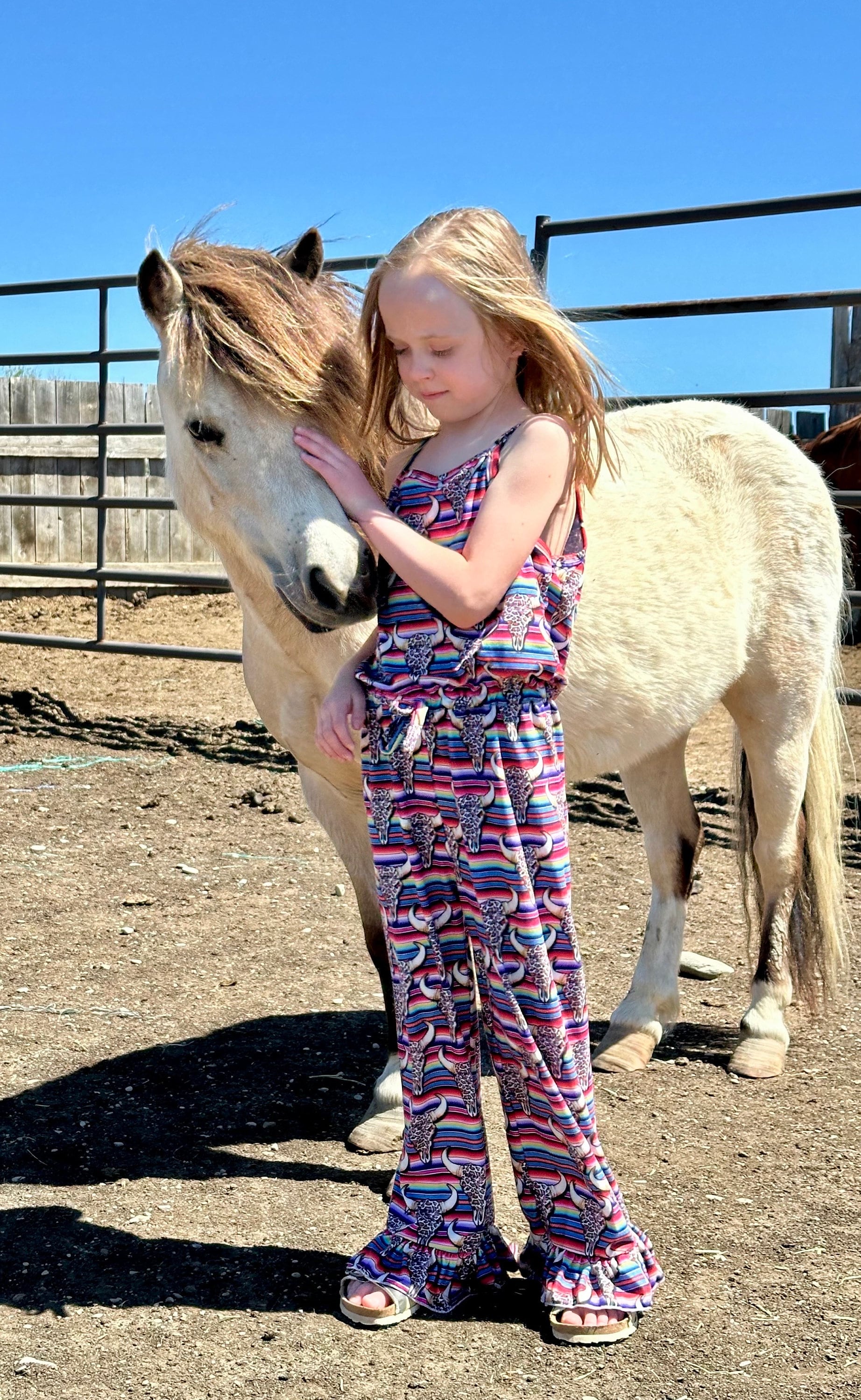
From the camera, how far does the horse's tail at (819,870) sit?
119 inches

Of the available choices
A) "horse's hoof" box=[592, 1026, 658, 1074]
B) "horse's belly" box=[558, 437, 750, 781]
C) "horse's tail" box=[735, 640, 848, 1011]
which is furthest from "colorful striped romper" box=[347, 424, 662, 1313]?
"horse's tail" box=[735, 640, 848, 1011]

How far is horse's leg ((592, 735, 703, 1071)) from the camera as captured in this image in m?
2.87

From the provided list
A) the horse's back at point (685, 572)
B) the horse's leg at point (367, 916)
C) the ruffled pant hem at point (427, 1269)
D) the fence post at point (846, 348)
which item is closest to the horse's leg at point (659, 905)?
the horse's back at point (685, 572)

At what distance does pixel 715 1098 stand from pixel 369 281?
187cm

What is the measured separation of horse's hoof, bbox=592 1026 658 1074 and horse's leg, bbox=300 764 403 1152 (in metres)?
0.55

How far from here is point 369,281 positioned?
181cm

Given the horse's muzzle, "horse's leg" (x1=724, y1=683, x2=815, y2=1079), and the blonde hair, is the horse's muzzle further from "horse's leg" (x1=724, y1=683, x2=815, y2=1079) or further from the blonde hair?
"horse's leg" (x1=724, y1=683, x2=815, y2=1079)

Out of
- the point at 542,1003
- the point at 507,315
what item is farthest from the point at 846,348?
the point at 542,1003

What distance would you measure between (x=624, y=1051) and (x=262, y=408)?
67.3 inches

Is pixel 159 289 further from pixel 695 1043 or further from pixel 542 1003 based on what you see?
pixel 695 1043

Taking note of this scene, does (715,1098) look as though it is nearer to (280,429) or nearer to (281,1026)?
(281,1026)

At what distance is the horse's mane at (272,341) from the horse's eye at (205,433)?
7 cm

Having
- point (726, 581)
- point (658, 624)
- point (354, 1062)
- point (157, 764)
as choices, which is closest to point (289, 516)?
point (658, 624)

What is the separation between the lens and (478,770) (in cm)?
170
